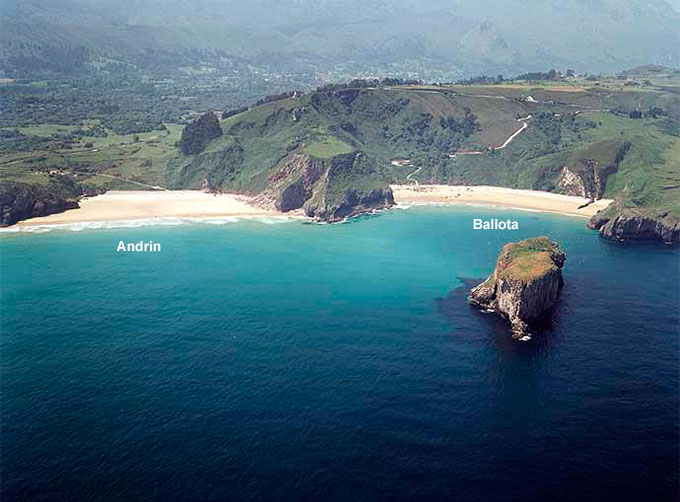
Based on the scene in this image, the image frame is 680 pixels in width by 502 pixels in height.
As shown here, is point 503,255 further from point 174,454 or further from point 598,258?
point 174,454

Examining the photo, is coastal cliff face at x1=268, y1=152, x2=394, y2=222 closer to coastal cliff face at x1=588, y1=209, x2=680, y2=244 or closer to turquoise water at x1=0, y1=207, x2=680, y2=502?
turquoise water at x1=0, y1=207, x2=680, y2=502

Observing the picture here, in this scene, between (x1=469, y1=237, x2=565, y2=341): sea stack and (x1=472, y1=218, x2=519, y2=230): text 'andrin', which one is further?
(x1=472, y1=218, x2=519, y2=230): text 'andrin'

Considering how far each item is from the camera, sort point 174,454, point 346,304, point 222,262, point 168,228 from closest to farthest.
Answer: point 174,454
point 346,304
point 222,262
point 168,228

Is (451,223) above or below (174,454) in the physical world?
above

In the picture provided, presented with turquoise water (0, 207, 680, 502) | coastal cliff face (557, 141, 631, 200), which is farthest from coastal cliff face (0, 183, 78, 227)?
coastal cliff face (557, 141, 631, 200)

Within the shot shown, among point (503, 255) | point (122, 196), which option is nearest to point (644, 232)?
point (503, 255)

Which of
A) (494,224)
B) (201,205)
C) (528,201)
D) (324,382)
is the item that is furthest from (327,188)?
(324,382)

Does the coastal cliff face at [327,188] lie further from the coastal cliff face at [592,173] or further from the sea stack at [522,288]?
the sea stack at [522,288]
